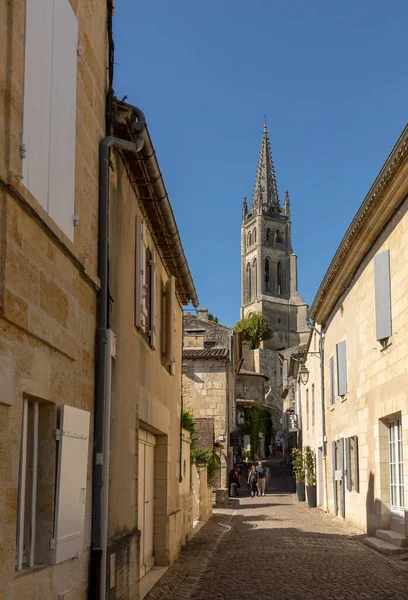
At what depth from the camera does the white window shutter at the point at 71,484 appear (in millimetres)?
4781

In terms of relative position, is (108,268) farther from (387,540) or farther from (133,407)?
(387,540)

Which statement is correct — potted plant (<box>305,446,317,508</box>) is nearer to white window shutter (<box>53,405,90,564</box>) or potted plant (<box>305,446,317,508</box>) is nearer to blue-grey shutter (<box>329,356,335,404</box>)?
blue-grey shutter (<box>329,356,335,404</box>)

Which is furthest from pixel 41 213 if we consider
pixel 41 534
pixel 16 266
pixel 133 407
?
pixel 133 407

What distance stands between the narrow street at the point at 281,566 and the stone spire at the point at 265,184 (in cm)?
9797

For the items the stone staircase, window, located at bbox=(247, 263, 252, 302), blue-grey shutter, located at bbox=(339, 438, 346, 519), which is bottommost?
the stone staircase

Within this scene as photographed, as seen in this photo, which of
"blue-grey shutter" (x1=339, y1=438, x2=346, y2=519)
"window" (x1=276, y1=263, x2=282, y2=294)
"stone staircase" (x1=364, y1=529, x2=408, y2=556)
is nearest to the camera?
"stone staircase" (x1=364, y1=529, x2=408, y2=556)

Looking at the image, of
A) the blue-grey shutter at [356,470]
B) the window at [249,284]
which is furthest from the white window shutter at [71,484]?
the window at [249,284]

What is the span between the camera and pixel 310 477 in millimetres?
24094

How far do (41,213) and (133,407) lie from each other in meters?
3.63

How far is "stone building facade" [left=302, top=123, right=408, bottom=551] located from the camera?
1158 centimetres

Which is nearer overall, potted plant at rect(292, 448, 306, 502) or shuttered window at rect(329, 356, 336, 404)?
shuttered window at rect(329, 356, 336, 404)

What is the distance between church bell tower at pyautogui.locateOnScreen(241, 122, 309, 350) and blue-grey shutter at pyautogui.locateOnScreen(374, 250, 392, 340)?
87430 mm

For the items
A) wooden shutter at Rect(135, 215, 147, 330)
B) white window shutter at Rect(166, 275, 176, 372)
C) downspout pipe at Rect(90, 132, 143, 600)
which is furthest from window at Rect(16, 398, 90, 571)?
white window shutter at Rect(166, 275, 176, 372)

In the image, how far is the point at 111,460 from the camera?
6.46 meters
